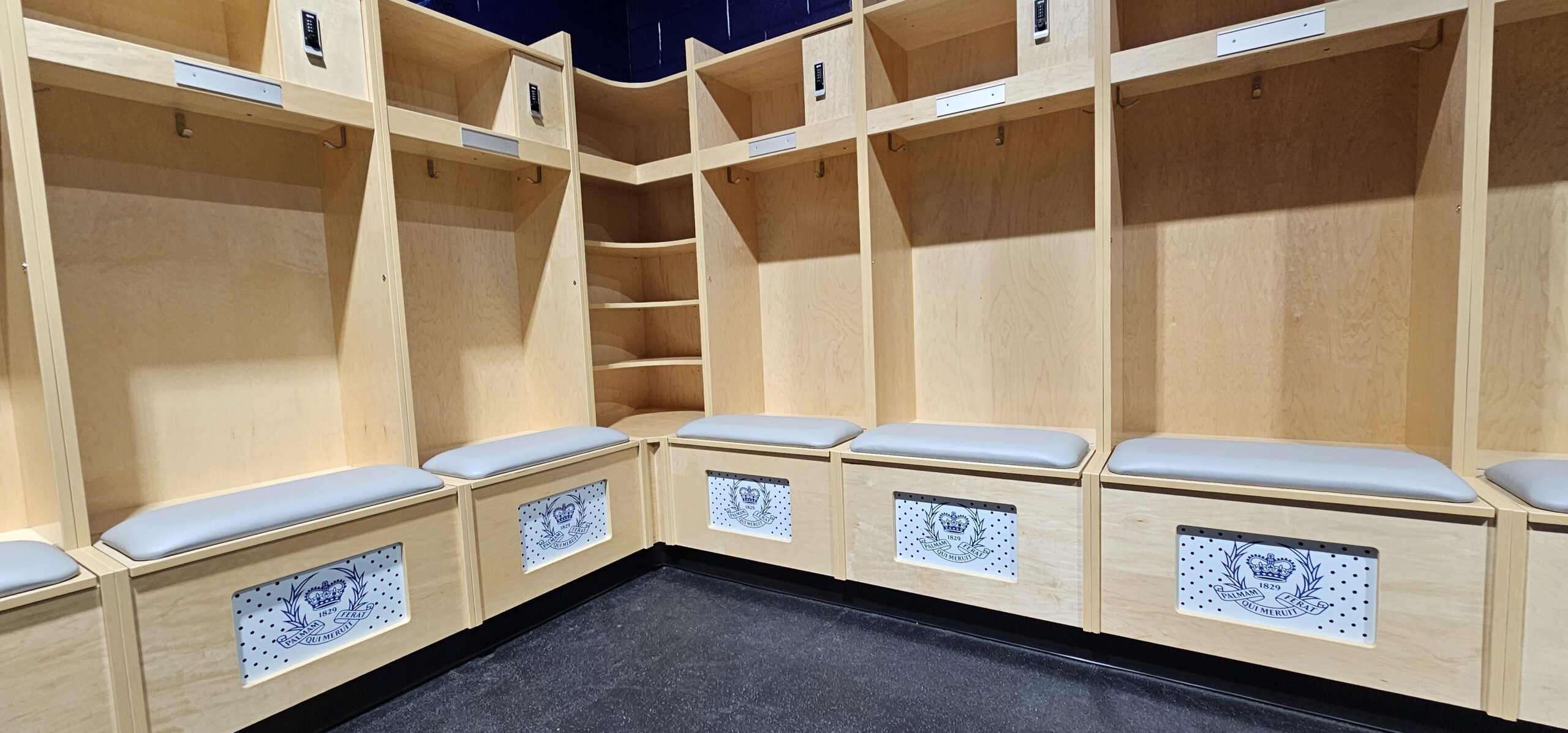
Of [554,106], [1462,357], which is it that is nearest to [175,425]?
[554,106]

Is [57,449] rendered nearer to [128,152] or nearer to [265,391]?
[265,391]

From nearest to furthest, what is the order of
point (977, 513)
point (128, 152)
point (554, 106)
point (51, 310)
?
point (51, 310)
point (128, 152)
point (977, 513)
point (554, 106)

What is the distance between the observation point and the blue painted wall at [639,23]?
9.81 ft

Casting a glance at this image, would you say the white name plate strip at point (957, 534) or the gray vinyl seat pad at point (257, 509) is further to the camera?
the white name plate strip at point (957, 534)

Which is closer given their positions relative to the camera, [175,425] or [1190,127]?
[175,425]

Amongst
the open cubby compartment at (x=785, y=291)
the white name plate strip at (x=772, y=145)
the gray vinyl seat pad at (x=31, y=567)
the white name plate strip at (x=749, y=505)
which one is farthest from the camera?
the open cubby compartment at (x=785, y=291)

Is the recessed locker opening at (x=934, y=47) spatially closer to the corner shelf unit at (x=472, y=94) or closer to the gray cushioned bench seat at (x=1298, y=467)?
the corner shelf unit at (x=472, y=94)

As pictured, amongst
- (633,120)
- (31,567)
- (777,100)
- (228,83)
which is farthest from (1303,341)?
(31,567)

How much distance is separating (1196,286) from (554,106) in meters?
2.49

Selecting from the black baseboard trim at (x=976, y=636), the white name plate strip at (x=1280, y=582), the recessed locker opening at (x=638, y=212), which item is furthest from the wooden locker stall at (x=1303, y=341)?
the recessed locker opening at (x=638, y=212)

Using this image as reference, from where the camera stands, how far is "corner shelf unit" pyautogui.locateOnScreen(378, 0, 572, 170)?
235 centimetres

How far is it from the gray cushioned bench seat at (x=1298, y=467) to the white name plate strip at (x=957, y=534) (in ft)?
1.27

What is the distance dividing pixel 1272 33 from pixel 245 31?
296cm

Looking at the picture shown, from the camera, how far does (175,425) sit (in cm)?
203
